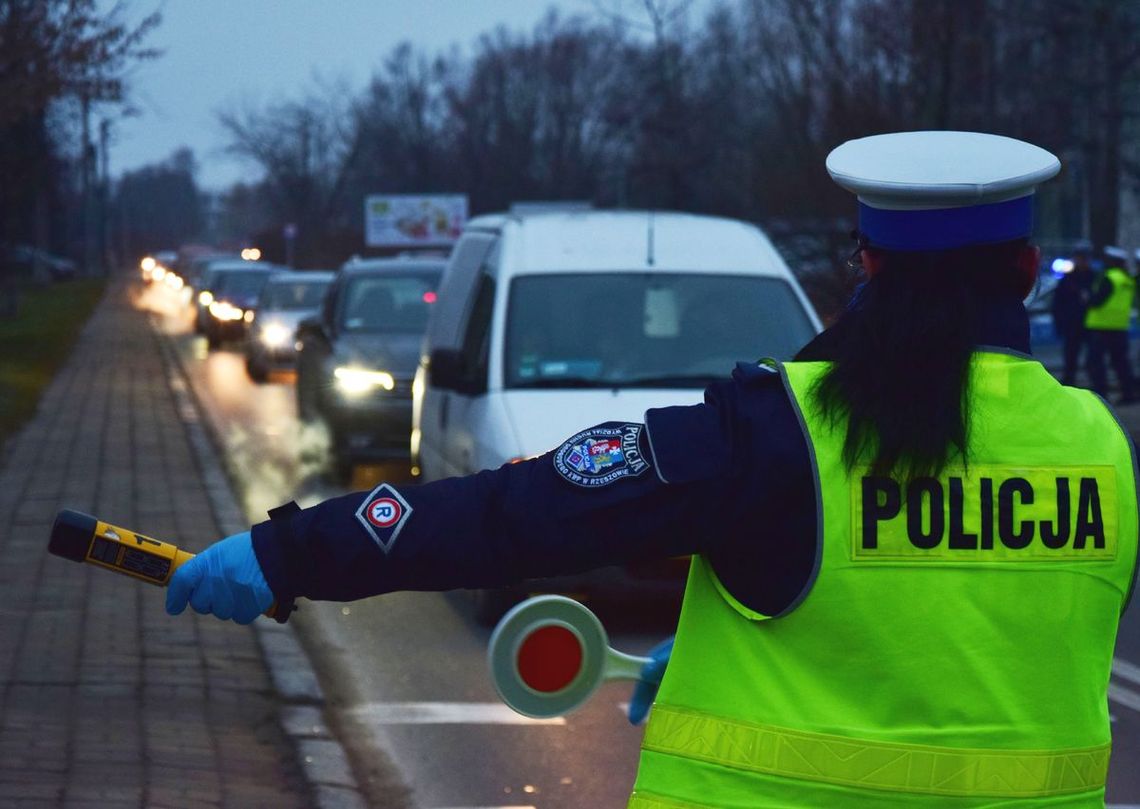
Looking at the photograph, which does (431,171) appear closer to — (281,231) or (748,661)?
(281,231)

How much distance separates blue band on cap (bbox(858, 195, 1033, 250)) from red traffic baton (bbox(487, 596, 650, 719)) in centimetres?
60

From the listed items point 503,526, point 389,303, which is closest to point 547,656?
point 503,526

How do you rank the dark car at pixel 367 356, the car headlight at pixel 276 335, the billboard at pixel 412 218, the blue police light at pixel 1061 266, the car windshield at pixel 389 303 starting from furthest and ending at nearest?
the billboard at pixel 412 218 → the car headlight at pixel 276 335 → the blue police light at pixel 1061 266 → the car windshield at pixel 389 303 → the dark car at pixel 367 356

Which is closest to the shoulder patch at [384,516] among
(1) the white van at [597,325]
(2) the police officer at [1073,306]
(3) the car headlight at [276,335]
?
(1) the white van at [597,325]

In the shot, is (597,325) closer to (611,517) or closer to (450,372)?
(450,372)

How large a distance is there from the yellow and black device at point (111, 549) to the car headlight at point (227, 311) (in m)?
32.3

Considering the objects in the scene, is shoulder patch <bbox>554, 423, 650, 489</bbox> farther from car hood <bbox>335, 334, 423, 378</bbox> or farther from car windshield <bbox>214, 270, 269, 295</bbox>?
car windshield <bbox>214, 270, 269, 295</bbox>

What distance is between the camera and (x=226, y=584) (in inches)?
85.6

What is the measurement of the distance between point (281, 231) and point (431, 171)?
29.6 ft

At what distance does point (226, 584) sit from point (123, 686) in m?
4.73

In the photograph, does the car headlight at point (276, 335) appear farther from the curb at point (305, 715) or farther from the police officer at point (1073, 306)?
the curb at point (305, 715)

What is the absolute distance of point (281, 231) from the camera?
80.8 meters

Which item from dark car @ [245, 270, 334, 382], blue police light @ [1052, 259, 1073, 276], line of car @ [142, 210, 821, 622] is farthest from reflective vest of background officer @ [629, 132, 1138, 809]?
dark car @ [245, 270, 334, 382]

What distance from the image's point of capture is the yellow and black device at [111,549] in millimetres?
2271
